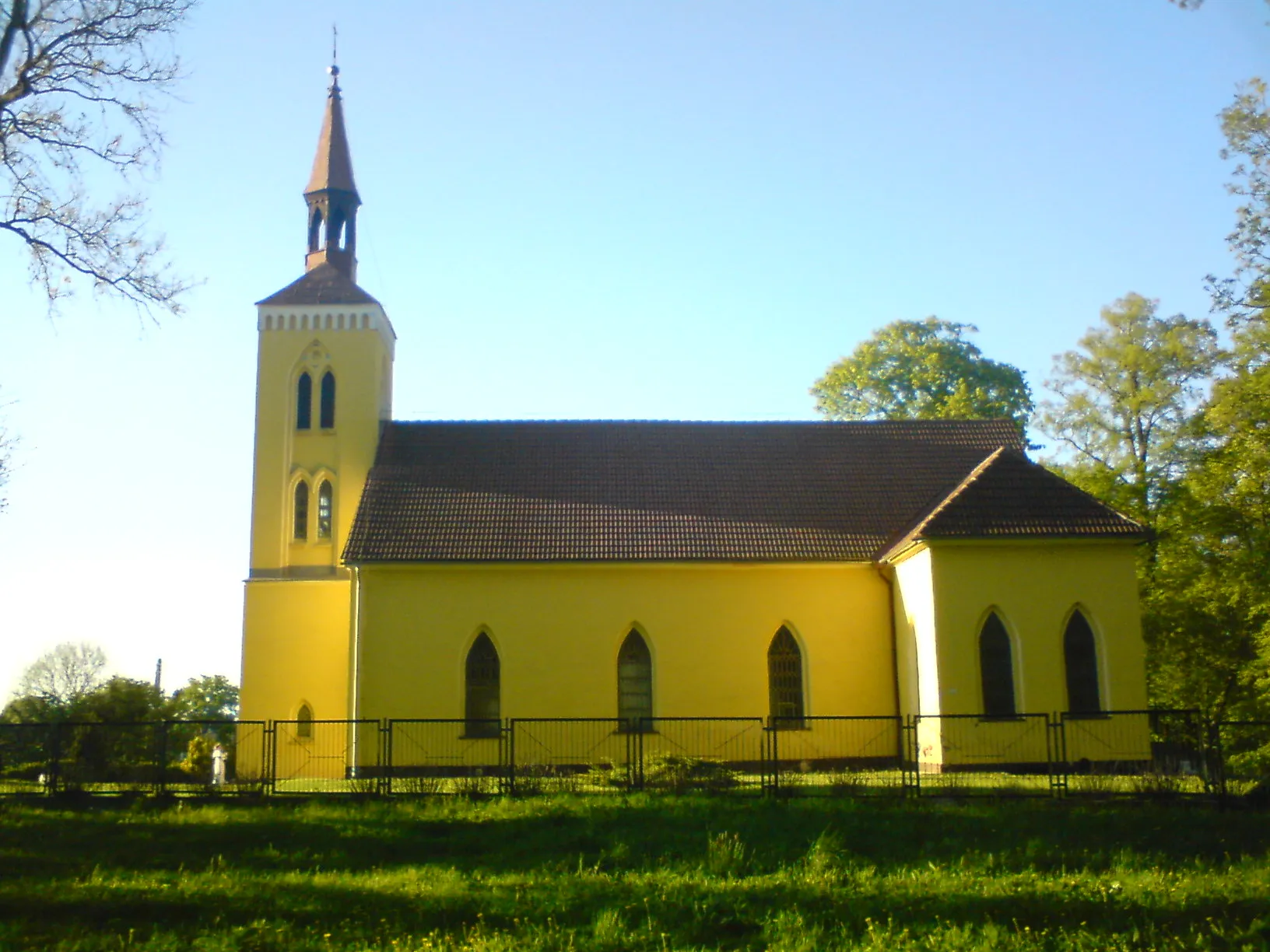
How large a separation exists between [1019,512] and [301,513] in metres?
16.9

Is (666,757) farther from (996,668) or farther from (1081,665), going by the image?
(1081,665)

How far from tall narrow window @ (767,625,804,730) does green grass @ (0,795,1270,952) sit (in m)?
9.19

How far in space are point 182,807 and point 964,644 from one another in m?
14.5

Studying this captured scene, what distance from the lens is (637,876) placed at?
1355cm

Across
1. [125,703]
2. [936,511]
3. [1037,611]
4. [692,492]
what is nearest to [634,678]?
[692,492]

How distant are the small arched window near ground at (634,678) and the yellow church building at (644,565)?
0.05m

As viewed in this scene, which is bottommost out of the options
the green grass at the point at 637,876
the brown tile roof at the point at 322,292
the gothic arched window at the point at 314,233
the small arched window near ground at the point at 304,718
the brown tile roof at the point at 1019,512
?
the green grass at the point at 637,876

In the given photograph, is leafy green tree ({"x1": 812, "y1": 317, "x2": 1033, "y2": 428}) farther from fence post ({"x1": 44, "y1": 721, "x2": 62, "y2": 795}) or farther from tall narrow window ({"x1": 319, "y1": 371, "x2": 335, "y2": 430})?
fence post ({"x1": 44, "y1": 721, "x2": 62, "y2": 795})

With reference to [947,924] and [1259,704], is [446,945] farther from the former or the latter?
[1259,704]

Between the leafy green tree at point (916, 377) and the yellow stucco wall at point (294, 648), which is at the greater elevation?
the leafy green tree at point (916, 377)

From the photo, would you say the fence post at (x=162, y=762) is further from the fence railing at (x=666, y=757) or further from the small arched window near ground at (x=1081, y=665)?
the small arched window near ground at (x=1081, y=665)

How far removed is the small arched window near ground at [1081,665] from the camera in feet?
79.0

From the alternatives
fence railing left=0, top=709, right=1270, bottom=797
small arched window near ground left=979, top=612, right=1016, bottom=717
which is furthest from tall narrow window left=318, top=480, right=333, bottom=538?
small arched window near ground left=979, top=612, right=1016, bottom=717

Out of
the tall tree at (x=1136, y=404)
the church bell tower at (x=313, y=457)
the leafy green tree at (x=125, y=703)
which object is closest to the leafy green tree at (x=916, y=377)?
the tall tree at (x=1136, y=404)
